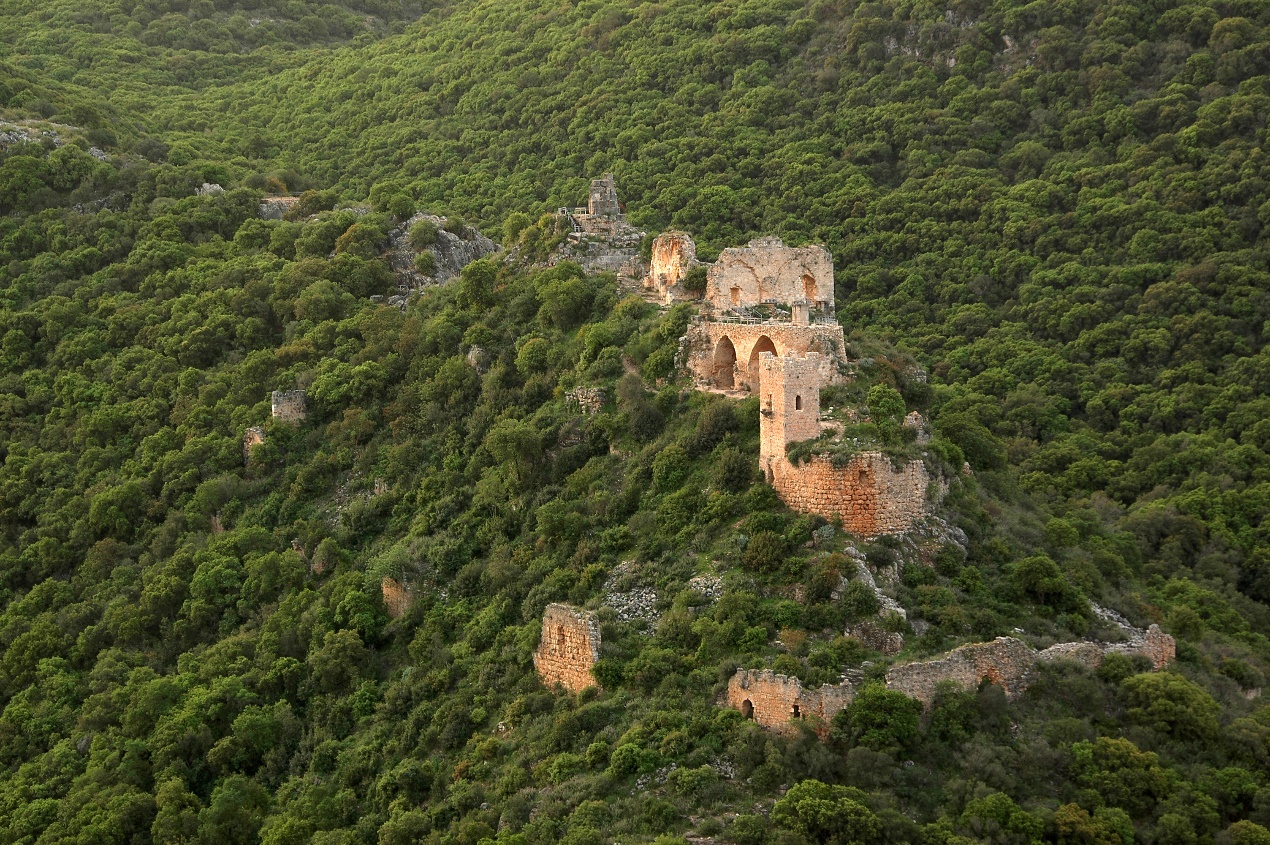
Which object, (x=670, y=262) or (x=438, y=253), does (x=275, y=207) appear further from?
(x=670, y=262)

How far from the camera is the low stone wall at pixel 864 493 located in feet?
131

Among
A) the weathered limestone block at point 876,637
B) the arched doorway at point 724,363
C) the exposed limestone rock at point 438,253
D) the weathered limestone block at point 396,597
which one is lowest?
the weathered limestone block at point 396,597

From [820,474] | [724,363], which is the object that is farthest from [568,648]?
[724,363]

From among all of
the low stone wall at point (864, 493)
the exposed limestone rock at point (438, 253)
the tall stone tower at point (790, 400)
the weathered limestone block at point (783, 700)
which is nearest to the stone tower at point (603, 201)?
the exposed limestone rock at point (438, 253)

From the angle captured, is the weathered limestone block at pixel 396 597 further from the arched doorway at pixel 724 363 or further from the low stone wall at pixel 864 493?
the low stone wall at pixel 864 493

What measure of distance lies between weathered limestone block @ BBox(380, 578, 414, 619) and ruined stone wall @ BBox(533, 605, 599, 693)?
8737 millimetres

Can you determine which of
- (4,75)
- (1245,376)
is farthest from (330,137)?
(1245,376)

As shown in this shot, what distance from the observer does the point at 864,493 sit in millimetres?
40125

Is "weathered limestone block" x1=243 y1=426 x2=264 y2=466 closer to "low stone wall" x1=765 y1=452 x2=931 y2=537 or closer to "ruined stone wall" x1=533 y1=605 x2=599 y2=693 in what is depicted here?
"ruined stone wall" x1=533 y1=605 x2=599 y2=693

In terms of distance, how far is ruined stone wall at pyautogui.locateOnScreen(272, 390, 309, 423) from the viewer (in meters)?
60.9

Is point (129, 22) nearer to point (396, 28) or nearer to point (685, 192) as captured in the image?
point (396, 28)

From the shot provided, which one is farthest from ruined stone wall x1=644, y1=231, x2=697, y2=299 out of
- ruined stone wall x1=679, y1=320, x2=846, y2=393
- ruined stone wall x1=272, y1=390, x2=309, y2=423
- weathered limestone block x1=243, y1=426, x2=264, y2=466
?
weathered limestone block x1=243, y1=426, x2=264, y2=466

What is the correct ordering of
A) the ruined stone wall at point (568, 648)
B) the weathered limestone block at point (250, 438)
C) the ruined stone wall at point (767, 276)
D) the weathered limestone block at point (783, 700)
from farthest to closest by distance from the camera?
the weathered limestone block at point (250, 438) → the ruined stone wall at point (767, 276) → the ruined stone wall at point (568, 648) → the weathered limestone block at point (783, 700)

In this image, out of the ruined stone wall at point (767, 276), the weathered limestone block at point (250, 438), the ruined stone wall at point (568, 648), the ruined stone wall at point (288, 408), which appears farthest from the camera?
the ruined stone wall at point (288, 408)
